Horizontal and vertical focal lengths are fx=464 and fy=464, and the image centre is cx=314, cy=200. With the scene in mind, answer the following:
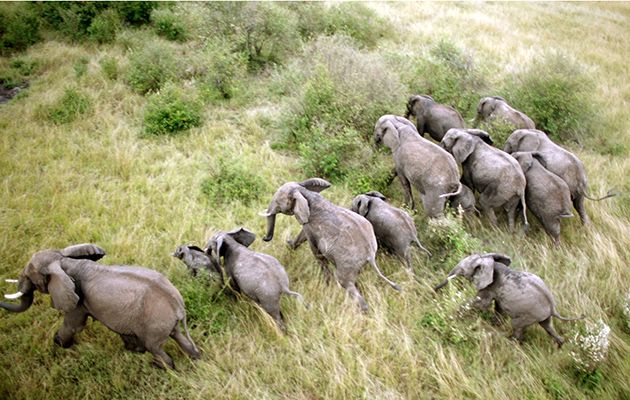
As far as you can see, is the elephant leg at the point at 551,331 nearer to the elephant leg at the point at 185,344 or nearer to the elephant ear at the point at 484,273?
the elephant ear at the point at 484,273

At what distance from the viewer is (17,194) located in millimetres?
7418

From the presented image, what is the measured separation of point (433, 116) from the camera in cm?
898

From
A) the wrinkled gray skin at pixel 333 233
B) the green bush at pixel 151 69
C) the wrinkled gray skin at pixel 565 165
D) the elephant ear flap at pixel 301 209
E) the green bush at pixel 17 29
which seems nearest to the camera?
the wrinkled gray skin at pixel 333 233

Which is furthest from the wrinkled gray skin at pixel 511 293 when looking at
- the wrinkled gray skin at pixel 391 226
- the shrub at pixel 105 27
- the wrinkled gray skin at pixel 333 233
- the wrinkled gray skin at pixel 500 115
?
the shrub at pixel 105 27

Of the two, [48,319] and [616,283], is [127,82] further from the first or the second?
[616,283]

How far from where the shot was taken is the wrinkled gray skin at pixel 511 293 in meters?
5.06

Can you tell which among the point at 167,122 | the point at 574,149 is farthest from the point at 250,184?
the point at 574,149

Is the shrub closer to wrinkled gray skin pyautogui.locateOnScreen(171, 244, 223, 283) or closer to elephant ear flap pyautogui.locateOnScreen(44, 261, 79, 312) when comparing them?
wrinkled gray skin pyautogui.locateOnScreen(171, 244, 223, 283)

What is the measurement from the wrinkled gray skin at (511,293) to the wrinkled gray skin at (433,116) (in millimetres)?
3880

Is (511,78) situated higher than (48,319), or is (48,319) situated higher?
(511,78)

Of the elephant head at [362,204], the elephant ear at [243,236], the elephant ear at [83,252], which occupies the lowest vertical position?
the elephant ear at [243,236]

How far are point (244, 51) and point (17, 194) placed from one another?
22.8 ft

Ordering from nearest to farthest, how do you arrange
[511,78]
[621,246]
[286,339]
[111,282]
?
[111,282], [286,339], [621,246], [511,78]

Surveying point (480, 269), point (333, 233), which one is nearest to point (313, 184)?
point (333, 233)
